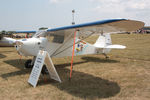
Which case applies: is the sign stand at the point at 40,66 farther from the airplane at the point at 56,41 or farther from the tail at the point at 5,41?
the tail at the point at 5,41

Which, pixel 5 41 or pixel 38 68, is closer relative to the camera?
pixel 38 68

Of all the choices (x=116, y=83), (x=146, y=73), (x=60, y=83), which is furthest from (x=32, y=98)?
(x=146, y=73)

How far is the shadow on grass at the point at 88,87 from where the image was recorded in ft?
13.3

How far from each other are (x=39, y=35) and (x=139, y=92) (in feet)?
15.7

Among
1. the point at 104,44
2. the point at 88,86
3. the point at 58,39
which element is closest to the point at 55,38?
the point at 58,39

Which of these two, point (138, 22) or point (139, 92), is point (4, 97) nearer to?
point (139, 92)

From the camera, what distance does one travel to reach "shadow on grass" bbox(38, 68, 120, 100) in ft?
13.3

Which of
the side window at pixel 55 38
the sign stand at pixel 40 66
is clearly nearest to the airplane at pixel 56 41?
the side window at pixel 55 38

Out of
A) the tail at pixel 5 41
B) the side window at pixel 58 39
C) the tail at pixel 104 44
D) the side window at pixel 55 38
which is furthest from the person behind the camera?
the tail at pixel 5 41

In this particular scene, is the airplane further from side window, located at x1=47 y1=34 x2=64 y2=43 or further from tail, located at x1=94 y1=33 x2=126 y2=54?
tail, located at x1=94 y1=33 x2=126 y2=54

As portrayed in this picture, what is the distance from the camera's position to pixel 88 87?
460 centimetres

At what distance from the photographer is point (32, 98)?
12.8 feet

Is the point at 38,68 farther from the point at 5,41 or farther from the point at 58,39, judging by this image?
the point at 5,41

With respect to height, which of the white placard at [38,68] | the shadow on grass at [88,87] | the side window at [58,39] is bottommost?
the shadow on grass at [88,87]
